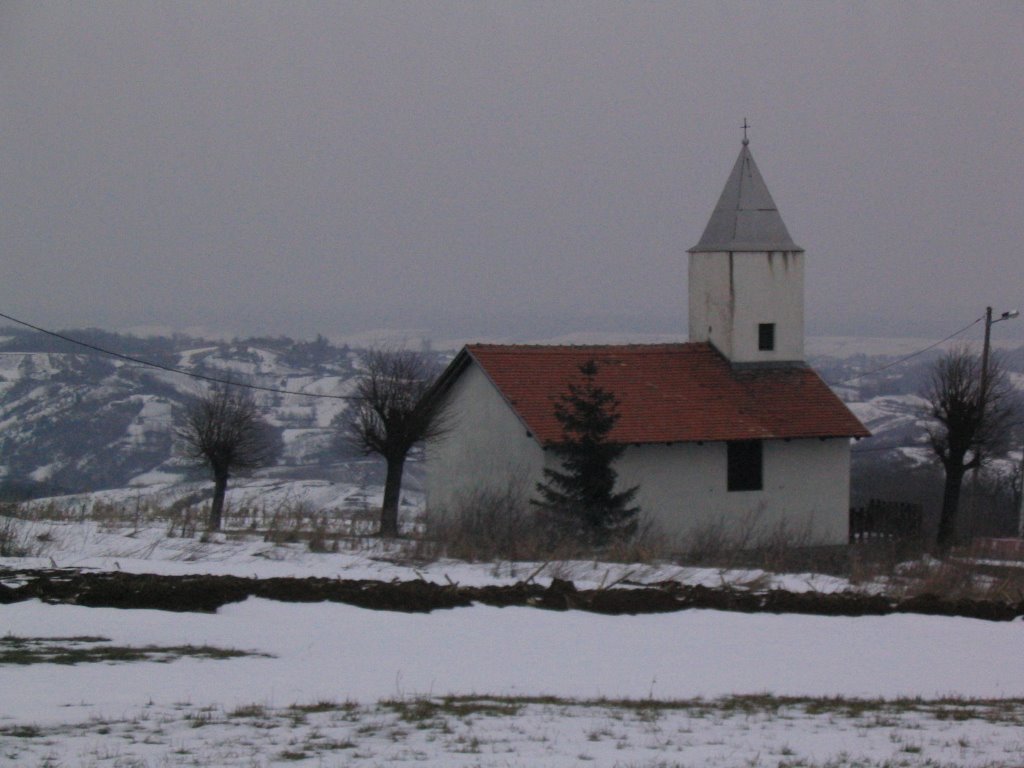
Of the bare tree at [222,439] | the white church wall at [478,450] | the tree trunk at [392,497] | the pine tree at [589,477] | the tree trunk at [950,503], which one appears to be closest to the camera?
the pine tree at [589,477]

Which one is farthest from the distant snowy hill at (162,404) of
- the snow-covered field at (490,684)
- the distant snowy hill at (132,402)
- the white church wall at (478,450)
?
the snow-covered field at (490,684)

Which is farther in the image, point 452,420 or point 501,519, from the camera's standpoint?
point 452,420

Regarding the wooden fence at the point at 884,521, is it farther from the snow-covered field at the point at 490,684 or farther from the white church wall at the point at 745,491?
the snow-covered field at the point at 490,684

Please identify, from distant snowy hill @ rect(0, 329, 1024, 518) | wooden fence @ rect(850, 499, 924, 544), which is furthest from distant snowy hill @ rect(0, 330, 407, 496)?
wooden fence @ rect(850, 499, 924, 544)

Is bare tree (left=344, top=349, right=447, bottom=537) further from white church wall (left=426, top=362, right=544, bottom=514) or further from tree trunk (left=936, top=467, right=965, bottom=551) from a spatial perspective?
tree trunk (left=936, top=467, right=965, bottom=551)

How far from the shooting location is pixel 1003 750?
9336 millimetres

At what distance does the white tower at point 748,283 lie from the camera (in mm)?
37594

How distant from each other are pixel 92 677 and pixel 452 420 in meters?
25.5

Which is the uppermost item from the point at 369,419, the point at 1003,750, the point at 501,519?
the point at 369,419

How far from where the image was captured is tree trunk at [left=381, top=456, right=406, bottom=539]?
93.6 ft

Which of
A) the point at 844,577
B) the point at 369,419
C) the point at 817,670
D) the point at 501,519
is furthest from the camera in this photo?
the point at 369,419

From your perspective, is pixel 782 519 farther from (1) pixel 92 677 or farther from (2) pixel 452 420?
(1) pixel 92 677

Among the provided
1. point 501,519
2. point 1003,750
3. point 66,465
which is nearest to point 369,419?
point 501,519

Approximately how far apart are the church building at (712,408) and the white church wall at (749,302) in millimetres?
29
